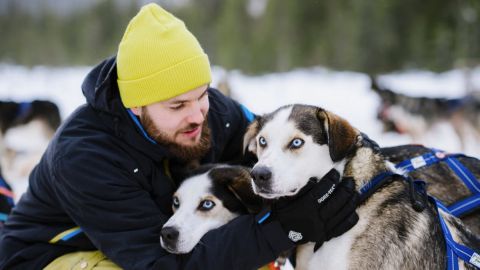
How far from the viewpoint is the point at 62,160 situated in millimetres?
2459

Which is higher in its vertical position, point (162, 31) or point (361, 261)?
point (162, 31)

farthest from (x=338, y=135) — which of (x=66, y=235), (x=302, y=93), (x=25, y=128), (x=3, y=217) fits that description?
(x=302, y=93)

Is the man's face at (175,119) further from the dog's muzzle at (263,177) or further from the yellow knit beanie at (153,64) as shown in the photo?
the dog's muzzle at (263,177)

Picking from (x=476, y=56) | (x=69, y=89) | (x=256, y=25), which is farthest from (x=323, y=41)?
(x=69, y=89)

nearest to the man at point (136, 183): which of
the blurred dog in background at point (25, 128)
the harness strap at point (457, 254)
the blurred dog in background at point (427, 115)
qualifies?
the harness strap at point (457, 254)

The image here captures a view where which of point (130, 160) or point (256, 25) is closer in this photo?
point (130, 160)

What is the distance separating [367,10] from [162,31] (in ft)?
77.3

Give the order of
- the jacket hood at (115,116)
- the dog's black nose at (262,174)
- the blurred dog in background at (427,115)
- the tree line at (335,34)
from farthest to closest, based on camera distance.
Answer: the tree line at (335,34) → the blurred dog in background at (427,115) → the jacket hood at (115,116) → the dog's black nose at (262,174)

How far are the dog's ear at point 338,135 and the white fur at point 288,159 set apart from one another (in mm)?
79

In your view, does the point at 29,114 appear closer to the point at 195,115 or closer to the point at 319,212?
the point at 195,115

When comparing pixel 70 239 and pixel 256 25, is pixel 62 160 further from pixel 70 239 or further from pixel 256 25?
pixel 256 25

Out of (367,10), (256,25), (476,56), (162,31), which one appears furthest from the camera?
(256,25)

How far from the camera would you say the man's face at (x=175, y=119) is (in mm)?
2670

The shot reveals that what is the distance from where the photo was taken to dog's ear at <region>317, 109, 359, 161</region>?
2.36 m
